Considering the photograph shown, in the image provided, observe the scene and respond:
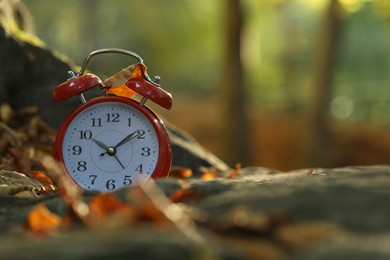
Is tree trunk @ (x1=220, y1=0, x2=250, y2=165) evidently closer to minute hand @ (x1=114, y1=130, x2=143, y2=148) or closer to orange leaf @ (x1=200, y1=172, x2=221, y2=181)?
orange leaf @ (x1=200, y1=172, x2=221, y2=181)

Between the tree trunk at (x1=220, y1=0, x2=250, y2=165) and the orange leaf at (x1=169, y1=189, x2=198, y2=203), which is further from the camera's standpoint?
the tree trunk at (x1=220, y1=0, x2=250, y2=165)

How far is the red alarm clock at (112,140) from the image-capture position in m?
3.72

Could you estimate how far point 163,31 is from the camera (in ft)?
81.6

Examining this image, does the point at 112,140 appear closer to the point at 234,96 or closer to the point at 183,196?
the point at 183,196

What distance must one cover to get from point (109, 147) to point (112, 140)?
0.04 metres

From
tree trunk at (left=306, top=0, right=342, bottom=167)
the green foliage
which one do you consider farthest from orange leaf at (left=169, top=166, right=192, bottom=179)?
the green foliage

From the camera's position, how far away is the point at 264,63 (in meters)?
33.7

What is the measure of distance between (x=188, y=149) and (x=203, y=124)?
498 inches

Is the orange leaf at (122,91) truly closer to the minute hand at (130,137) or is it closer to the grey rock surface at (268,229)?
the minute hand at (130,137)

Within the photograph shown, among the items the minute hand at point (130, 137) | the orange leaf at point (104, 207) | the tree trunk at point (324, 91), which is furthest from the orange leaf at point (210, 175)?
the tree trunk at point (324, 91)

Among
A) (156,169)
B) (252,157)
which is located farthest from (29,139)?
(252,157)

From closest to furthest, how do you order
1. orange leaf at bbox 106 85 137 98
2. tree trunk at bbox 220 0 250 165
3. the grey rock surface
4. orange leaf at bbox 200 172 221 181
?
the grey rock surface < orange leaf at bbox 106 85 137 98 < orange leaf at bbox 200 172 221 181 < tree trunk at bbox 220 0 250 165

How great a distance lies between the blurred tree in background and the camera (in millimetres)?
11367

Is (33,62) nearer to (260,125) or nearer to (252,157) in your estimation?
(252,157)
